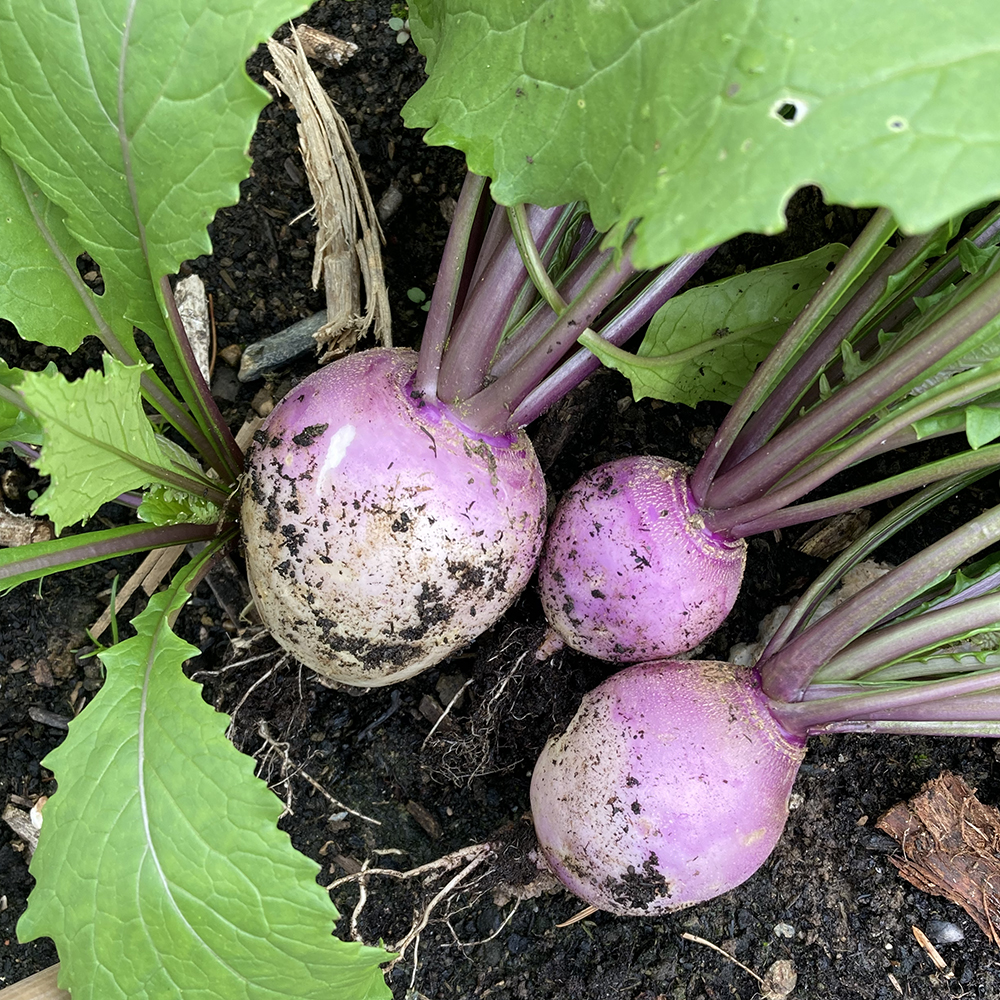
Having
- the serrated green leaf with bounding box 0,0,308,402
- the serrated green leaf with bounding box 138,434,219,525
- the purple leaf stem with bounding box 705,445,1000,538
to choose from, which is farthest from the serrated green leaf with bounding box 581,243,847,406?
the serrated green leaf with bounding box 138,434,219,525

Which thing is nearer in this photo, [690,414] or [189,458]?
[189,458]

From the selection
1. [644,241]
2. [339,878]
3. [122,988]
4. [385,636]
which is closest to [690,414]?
[385,636]

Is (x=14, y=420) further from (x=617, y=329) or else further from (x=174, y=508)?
(x=617, y=329)

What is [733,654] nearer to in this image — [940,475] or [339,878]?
[940,475]

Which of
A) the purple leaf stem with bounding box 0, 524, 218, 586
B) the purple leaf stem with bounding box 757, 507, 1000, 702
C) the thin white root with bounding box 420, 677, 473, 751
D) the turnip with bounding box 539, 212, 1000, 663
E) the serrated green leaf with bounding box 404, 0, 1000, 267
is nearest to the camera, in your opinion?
the serrated green leaf with bounding box 404, 0, 1000, 267

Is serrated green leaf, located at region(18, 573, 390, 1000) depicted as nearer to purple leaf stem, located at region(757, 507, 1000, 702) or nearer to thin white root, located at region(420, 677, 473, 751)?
thin white root, located at region(420, 677, 473, 751)
